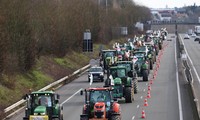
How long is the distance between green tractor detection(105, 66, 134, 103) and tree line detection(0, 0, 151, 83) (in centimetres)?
733

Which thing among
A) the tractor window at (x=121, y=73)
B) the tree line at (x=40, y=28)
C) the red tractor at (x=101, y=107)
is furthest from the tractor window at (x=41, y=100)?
the tree line at (x=40, y=28)

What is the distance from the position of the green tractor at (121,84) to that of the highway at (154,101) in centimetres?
53

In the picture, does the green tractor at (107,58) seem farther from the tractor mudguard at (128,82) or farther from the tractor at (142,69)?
the tractor mudguard at (128,82)

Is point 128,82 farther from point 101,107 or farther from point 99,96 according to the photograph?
point 101,107

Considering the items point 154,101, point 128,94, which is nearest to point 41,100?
point 128,94

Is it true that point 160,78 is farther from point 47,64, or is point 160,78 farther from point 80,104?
point 80,104

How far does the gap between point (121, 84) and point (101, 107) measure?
10920 millimetres

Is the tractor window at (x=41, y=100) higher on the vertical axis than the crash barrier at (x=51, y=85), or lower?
higher

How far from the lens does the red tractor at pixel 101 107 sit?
85.6ft

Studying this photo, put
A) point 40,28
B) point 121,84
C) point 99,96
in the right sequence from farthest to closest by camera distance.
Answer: point 40,28 < point 121,84 < point 99,96

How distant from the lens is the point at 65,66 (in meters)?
64.9

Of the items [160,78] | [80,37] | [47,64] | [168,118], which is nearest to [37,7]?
[47,64]

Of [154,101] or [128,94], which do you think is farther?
[154,101]

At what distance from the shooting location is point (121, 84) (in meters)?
37.2
